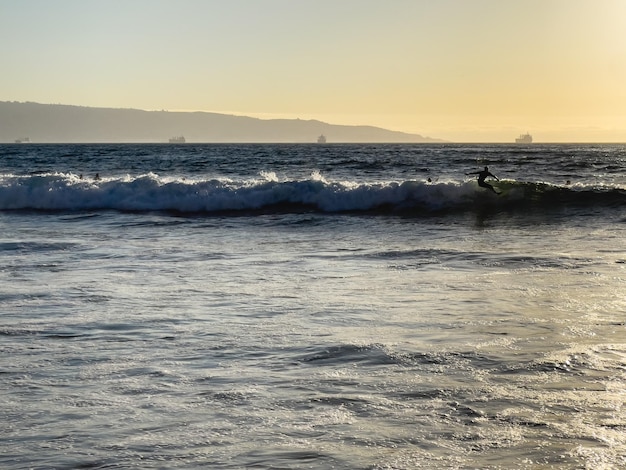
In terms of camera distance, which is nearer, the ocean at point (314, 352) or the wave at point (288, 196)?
the ocean at point (314, 352)

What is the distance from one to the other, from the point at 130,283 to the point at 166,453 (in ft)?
23.6

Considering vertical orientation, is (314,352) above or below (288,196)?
below

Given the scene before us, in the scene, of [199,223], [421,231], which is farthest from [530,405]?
[199,223]

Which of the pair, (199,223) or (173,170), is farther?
(173,170)

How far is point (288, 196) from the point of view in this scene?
2959cm

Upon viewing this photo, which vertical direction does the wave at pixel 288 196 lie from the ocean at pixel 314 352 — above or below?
above

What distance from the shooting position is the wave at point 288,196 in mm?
27484

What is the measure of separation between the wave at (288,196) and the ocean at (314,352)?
8.23m

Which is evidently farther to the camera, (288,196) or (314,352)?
(288,196)

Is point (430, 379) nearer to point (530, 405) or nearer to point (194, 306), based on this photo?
point (530, 405)

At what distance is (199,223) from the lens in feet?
79.5

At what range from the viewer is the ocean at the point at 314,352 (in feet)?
17.8

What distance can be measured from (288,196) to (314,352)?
21.9 m

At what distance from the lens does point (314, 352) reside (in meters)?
7.84
